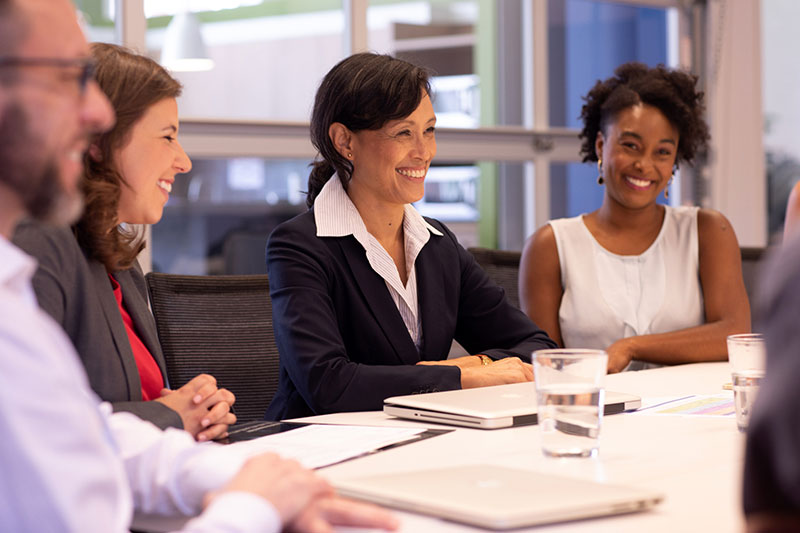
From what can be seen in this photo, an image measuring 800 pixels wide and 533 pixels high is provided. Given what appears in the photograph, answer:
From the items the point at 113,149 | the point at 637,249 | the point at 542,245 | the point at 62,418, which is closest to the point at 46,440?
the point at 62,418

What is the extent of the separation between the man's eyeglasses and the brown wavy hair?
70cm

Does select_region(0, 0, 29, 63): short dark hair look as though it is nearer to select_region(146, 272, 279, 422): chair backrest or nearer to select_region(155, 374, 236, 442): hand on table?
select_region(155, 374, 236, 442): hand on table

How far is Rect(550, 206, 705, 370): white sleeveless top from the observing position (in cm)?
279

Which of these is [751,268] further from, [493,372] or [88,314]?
[88,314]

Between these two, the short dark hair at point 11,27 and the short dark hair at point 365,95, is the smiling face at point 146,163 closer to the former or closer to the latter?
the short dark hair at point 365,95

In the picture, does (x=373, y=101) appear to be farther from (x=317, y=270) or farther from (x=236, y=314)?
(x=236, y=314)

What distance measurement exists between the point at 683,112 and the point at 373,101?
117 cm

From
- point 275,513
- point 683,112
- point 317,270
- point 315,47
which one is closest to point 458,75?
point 315,47

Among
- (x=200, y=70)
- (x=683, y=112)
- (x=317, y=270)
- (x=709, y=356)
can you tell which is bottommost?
(x=709, y=356)

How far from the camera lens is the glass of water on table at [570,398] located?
1267 mm

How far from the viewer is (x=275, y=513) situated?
0.94 metres

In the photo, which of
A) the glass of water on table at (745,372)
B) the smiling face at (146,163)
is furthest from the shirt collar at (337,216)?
the glass of water on table at (745,372)

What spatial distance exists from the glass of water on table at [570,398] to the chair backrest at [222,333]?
127 cm

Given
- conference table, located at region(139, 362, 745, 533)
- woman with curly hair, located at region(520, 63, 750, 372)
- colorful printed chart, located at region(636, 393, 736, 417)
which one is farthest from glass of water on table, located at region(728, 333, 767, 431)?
woman with curly hair, located at region(520, 63, 750, 372)
